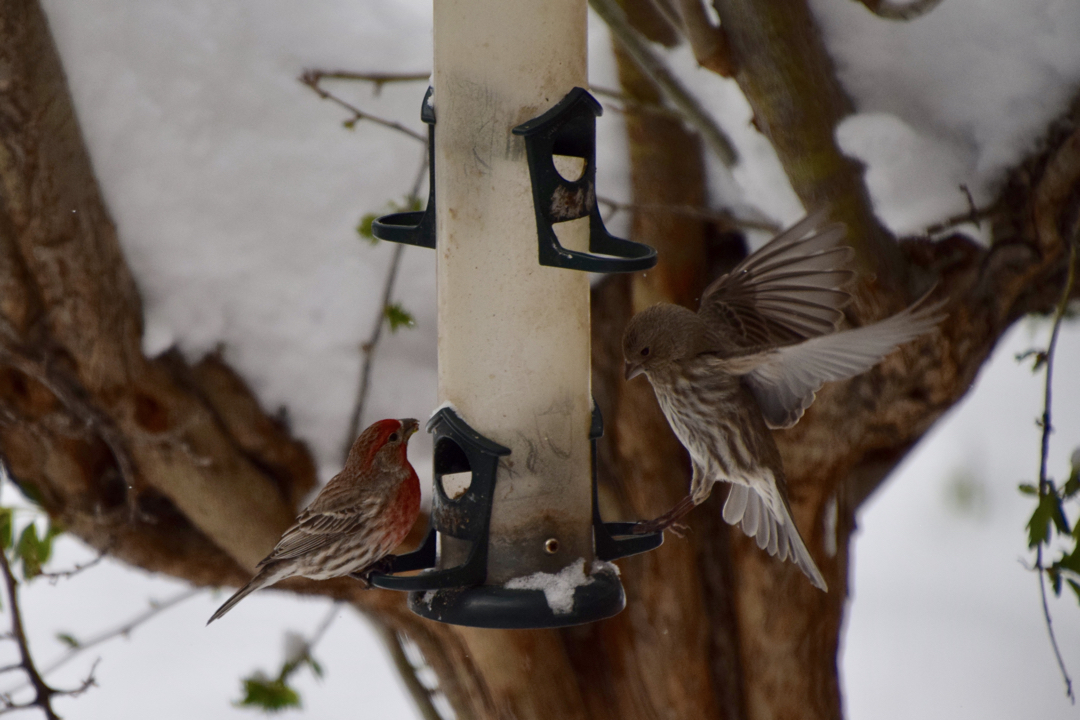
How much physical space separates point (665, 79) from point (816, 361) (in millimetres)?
1067

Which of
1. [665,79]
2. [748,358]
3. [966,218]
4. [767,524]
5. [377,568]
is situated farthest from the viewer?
[665,79]

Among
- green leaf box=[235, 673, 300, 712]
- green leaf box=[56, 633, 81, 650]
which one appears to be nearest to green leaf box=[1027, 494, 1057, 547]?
green leaf box=[235, 673, 300, 712]

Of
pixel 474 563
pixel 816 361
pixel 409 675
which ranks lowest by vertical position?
pixel 409 675

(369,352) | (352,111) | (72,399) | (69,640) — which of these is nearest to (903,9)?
(352,111)

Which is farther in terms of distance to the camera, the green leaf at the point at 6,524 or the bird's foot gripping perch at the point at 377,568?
the green leaf at the point at 6,524

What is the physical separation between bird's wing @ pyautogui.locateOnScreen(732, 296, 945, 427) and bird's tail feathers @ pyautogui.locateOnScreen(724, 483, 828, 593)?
0.27 meters

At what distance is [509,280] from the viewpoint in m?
2.37

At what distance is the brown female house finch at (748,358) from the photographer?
98.4 inches

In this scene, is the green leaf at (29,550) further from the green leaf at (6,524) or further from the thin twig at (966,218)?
the thin twig at (966,218)

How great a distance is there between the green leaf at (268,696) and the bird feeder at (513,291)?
3.63ft

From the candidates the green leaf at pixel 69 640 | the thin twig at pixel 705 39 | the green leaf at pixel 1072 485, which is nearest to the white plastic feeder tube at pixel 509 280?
the thin twig at pixel 705 39

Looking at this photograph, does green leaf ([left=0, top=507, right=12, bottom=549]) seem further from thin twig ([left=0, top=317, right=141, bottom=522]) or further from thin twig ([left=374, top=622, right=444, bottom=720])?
thin twig ([left=374, top=622, right=444, bottom=720])

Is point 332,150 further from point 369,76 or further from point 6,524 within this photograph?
point 6,524

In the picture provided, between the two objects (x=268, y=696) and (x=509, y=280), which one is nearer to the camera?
(x=509, y=280)
